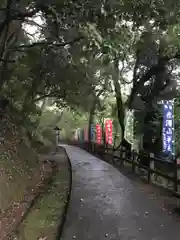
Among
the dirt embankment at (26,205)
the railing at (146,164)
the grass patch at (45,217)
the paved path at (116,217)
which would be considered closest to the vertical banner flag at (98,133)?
the railing at (146,164)

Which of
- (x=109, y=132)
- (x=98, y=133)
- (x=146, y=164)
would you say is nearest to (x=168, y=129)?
(x=146, y=164)

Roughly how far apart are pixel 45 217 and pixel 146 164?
854 cm

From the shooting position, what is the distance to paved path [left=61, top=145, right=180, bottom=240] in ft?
21.8

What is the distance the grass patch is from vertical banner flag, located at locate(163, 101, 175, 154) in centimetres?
392

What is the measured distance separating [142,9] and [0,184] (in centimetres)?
488

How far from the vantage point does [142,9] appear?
23.5ft

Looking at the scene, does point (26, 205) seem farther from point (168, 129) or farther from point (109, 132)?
point (109, 132)

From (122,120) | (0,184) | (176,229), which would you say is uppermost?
(122,120)

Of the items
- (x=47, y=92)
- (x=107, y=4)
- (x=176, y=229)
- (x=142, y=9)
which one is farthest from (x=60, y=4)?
(x=47, y=92)

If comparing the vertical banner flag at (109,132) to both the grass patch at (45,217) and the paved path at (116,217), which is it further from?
the grass patch at (45,217)

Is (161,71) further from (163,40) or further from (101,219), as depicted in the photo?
(101,219)

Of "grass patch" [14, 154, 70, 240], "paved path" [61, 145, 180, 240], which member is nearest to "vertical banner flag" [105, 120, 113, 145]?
"paved path" [61, 145, 180, 240]

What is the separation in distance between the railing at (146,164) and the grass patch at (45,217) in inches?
119

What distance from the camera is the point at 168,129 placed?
41.5ft
